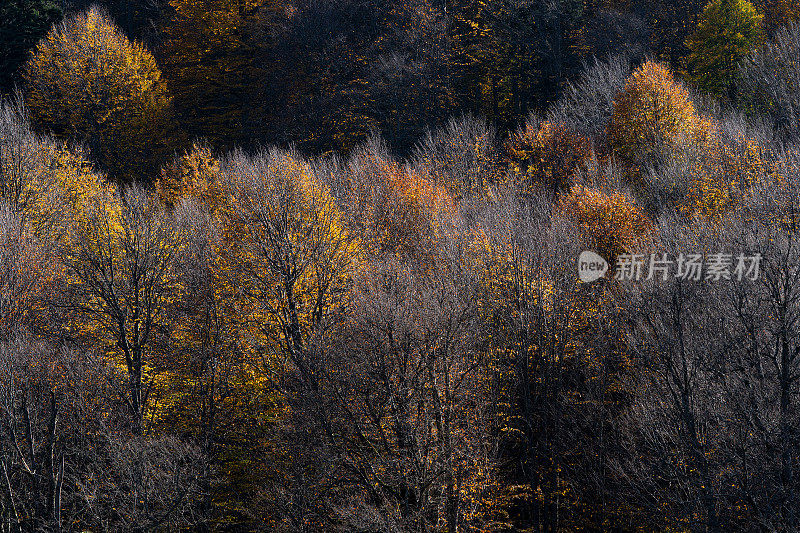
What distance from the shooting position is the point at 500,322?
28312mm

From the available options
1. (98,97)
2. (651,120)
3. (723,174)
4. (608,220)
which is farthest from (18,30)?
(723,174)

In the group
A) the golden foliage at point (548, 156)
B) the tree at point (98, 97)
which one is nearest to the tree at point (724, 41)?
the golden foliage at point (548, 156)

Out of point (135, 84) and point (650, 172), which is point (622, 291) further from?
point (135, 84)

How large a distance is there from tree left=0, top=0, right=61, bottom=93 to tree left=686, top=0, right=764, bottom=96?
5140cm

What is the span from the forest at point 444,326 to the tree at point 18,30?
1967 centimetres

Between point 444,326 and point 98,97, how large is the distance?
4198 centimetres

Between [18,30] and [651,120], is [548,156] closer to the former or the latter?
[651,120]

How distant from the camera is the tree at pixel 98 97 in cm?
5425

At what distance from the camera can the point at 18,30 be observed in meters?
59.9

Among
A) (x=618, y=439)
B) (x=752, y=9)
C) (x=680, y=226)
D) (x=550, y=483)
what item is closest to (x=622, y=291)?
(x=680, y=226)

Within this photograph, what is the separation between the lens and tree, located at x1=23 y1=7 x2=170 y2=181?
178ft

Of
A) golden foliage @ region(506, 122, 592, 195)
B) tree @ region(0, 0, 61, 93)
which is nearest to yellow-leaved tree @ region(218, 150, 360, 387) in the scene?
golden foliage @ region(506, 122, 592, 195)

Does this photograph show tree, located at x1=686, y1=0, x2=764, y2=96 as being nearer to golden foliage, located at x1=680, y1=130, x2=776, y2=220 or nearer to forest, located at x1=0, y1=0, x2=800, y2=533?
forest, located at x1=0, y1=0, x2=800, y2=533

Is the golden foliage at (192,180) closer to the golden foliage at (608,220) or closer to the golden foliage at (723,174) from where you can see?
the golden foliage at (608,220)
